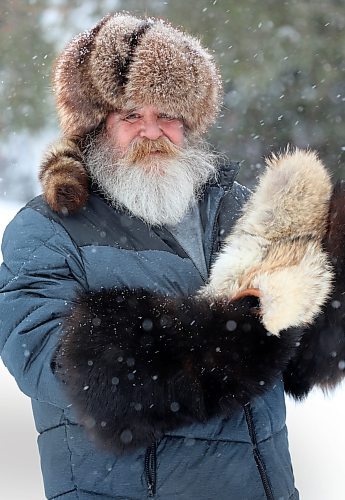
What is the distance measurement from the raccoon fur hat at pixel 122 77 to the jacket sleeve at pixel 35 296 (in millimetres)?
314

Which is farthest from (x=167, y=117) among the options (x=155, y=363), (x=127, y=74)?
(x=155, y=363)

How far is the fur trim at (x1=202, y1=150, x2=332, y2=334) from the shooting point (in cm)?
199

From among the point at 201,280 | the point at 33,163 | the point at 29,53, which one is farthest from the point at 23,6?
the point at 201,280

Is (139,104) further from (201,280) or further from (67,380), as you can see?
(67,380)

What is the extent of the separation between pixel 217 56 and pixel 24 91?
2245 mm

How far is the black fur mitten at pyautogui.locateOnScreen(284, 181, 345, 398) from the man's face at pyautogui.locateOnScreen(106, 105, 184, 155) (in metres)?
0.79

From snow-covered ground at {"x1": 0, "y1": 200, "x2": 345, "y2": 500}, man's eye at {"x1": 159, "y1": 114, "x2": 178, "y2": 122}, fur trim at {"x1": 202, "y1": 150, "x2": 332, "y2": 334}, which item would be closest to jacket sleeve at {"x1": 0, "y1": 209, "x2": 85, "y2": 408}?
fur trim at {"x1": 202, "y1": 150, "x2": 332, "y2": 334}

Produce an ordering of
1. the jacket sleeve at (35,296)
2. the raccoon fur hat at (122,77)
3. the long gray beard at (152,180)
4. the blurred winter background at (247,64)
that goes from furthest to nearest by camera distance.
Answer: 1. the blurred winter background at (247,64)
2. the raccoon fur hat at (122,77)
3. the long gray beard at (152,180)
4. the jacket sleeve at (35,296)

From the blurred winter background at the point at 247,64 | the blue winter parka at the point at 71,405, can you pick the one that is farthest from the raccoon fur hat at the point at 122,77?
the blurred winter background at the point at 247,64

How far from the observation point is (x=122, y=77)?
275 centimetres

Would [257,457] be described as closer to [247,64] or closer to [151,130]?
[151,130]

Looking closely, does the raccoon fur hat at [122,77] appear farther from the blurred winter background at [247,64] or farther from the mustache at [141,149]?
the blurred winter background at [247,64]

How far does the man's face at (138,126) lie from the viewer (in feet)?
9.07

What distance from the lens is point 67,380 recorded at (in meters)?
1.97
